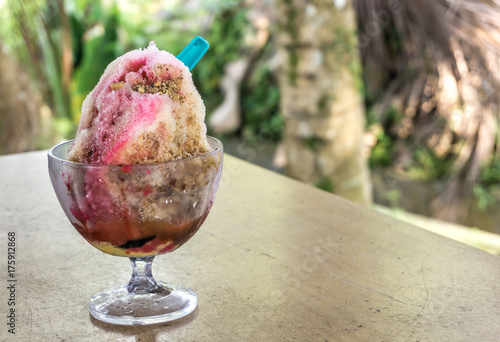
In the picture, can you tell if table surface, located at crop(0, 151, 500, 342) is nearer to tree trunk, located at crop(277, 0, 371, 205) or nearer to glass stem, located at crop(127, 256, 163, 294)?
glass stem, located at crop(127, 256, 163, 294)

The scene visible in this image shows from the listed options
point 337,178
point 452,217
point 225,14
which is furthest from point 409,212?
point 225,14

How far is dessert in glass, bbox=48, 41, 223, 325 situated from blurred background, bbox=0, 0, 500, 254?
1605mm

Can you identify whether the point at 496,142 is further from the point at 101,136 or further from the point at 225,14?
the point at 101,136

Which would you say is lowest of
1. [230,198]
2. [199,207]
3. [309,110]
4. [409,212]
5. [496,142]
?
[409,212]

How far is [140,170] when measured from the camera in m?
0.57

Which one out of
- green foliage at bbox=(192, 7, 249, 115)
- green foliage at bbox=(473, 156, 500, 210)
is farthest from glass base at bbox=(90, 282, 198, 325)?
green foliage at bbox=(192, 7, 249, 115)

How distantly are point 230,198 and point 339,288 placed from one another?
13.9 inches

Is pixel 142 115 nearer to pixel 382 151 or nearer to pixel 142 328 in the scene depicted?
pixel 142 328

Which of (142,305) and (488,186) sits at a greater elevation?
(142,305)

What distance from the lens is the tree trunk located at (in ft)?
7.07

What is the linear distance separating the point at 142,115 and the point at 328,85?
168cm

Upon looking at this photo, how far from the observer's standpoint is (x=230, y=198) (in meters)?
1.00

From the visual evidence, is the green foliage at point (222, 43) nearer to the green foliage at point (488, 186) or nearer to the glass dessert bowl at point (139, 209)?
the green foliage at point (488, 186)

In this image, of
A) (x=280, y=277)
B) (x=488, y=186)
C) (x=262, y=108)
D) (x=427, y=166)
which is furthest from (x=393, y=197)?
(x=280, y=277)
